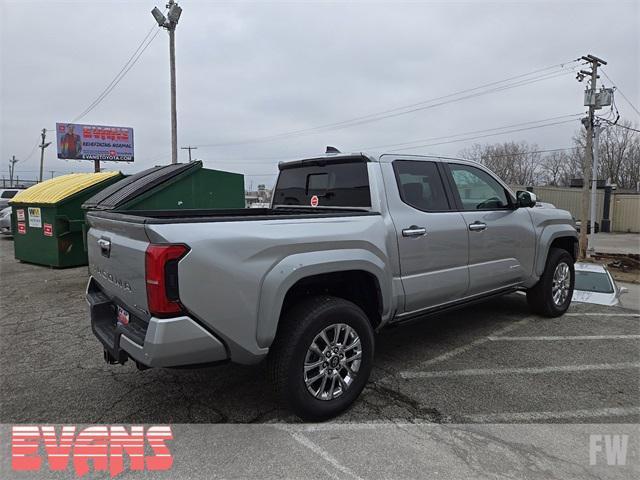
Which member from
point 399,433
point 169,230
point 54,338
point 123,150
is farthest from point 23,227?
point 123,150

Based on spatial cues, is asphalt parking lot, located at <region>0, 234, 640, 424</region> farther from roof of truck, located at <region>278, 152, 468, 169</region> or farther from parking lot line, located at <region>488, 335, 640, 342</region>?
roof of truck, located at <region>278, 152, 468, 169</region>

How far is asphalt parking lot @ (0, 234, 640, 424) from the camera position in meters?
3.28

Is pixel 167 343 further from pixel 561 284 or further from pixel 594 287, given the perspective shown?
pixel 594 287

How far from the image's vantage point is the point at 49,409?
3346 millimetres

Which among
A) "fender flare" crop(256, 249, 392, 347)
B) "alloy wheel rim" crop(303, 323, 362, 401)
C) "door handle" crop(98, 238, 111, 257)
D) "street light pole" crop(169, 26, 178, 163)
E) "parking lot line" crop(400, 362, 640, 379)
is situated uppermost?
"street light pole" crop(169, 26, 178, 163)

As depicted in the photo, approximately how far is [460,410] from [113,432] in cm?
243

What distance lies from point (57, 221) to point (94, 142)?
3965cm

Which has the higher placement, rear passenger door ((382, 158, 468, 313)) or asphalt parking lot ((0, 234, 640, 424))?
rear passenger door ((382, 158, 468, 313))

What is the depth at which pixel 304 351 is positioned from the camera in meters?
2.99

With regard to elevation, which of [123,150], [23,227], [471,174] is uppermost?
[123,150]

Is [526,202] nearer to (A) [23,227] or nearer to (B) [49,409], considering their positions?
(B) [49,409]

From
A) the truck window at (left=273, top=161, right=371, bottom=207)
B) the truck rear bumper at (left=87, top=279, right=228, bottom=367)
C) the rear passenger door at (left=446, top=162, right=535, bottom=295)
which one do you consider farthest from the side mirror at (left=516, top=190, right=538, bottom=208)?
the truck rear bumper at (left=87, top=279, right=228, bottom=367)

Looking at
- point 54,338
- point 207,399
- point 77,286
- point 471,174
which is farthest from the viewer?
point 77,286

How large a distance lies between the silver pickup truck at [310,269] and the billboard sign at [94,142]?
1766 inches
